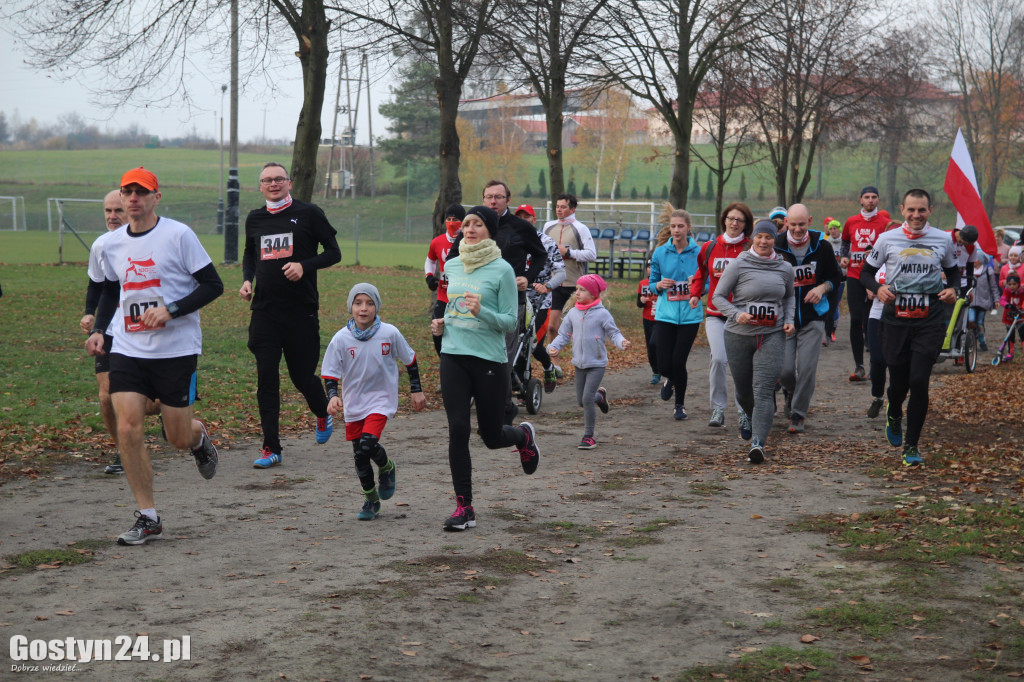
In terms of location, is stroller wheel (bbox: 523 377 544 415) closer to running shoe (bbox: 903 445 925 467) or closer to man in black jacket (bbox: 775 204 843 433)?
man in black jacket (bbox: 775 204 843 433)

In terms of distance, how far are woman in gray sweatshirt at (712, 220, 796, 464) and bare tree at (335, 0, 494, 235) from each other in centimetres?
1006

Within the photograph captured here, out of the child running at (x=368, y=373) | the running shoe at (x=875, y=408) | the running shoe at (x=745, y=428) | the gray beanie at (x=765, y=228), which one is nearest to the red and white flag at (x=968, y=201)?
the running shoe at (x=875, y=408)

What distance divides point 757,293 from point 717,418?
86.4 inches

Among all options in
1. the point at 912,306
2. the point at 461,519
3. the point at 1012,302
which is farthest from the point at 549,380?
the point at 1012,302

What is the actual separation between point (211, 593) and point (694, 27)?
73.3 feet

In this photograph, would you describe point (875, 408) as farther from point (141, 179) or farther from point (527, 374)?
point (141, 179)

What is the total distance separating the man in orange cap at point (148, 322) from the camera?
598 centimetres

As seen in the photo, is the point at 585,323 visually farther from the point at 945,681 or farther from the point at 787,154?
the point at 787,154

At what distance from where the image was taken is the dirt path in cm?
436

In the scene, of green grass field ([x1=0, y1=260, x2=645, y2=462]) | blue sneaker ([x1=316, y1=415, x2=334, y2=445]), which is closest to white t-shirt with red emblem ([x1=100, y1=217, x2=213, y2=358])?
blue sneaker ([x1=316, y1=415, x2=334, y2=445])

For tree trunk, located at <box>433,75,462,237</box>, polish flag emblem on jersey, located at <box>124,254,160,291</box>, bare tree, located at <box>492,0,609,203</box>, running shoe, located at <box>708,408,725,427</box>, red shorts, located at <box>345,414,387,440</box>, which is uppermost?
bare tree, located at <box>492,0,609,203</box>

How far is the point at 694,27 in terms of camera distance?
24.9 meters

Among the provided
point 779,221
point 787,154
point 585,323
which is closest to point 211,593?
point 585,323

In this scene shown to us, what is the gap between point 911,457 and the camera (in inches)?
339
